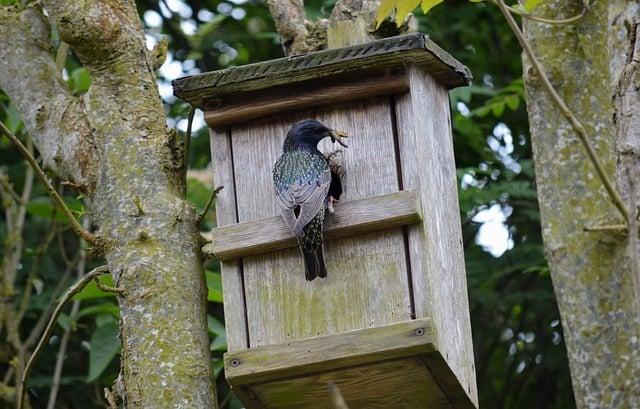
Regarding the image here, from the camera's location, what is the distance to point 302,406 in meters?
3.86

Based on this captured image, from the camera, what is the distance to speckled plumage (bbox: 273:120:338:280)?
358cm

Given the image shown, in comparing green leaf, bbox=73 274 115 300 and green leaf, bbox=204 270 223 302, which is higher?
green leaf, bbox=204 270 223 302

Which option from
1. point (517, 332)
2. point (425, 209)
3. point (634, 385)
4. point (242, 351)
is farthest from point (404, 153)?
point (517, 332)

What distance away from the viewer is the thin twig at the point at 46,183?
3328 millimetres

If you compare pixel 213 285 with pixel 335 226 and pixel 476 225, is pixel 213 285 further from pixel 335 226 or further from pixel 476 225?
pixel 476 225

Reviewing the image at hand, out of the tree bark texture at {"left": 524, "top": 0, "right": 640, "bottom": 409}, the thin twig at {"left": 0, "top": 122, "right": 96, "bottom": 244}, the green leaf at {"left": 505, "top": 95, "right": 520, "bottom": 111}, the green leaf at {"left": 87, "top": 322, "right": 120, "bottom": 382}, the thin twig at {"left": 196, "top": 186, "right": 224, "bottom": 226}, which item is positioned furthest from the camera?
the green leaf at {"left": 505, "top": 95, "right": 520, "bottom": 111}

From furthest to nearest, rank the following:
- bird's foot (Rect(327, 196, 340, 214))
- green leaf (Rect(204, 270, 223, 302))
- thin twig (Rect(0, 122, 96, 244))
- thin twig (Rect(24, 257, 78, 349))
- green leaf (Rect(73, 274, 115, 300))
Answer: thin twig (Rect(24, 257, 78, 349)), green leaf (Rect(204, 270, 223, 302)), green leaf (Rect(73, 274, 115, 300)), bird's foot (Rect(327, 196, 340, 214)), thin twig (Rect(0, 122, 96, 244))

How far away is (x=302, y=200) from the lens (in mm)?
3586

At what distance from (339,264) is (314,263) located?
8cm

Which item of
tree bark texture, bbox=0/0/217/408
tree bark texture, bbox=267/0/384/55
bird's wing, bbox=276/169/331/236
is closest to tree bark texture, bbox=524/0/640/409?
tree bark texture, bbox=267/0/384/55

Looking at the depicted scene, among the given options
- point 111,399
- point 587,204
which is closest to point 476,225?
point 587,204

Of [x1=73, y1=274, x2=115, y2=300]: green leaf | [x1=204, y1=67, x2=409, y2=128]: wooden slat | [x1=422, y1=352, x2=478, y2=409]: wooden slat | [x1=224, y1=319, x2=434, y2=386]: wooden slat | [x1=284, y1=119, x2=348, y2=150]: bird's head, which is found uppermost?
[x1=204, y1=67, x2=409, y2=128]: wooden slat

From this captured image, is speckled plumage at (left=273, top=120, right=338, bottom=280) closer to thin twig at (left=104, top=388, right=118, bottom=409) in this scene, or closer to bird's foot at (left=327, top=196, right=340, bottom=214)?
bird's foot at (left=327, top=196, right=340, bottom=214)

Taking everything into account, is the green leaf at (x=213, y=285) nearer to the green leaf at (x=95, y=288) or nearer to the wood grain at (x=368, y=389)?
the green leaf at (x=95, y=288)
